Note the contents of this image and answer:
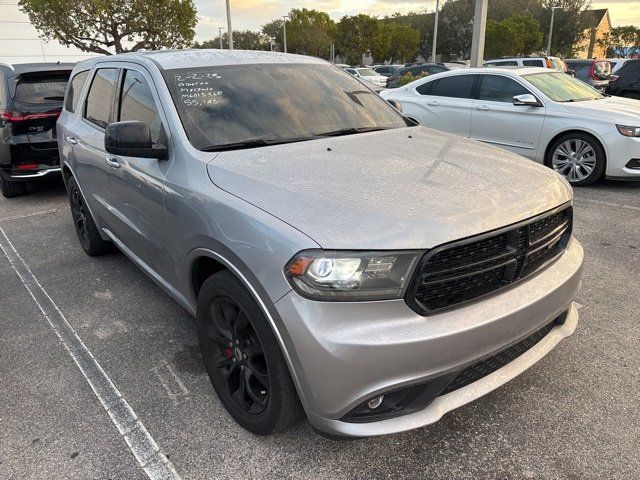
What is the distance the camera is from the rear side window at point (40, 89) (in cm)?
656

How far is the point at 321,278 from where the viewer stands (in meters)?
1.86

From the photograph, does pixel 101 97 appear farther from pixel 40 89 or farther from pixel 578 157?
pixel 578 157

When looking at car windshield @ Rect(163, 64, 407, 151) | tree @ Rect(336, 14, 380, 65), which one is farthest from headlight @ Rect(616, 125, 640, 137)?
tree @ Rect(336, 14, 380, 65)

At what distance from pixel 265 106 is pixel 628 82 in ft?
35.7

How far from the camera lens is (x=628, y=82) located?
1095 centimetres

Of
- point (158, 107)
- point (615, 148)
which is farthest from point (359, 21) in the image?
point (158, 107)

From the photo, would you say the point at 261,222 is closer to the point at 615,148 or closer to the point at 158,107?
the point at 158,107

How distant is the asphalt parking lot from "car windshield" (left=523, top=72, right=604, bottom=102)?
13.2 feet

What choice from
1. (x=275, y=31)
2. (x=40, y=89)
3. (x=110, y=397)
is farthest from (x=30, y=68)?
(x=275, y=31)

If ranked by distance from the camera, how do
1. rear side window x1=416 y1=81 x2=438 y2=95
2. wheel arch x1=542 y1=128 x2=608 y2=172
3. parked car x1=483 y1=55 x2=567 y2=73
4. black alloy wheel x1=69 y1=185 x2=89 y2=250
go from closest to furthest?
1. black alloy wheel x1=69 y1=185 x2=89 y2=250
2. wheel arch x1=542 y1=128 x2=608 y2=172
3. rear side window x1=416 y1=81 x2=438 y2=95
4. parked car x1=483 y1=55 x2=567 y2=73

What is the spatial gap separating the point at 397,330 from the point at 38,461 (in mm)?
1768

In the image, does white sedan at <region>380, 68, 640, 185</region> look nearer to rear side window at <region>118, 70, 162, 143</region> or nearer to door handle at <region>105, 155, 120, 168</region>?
rear side window at <region>118, 70, 162, 143</region>

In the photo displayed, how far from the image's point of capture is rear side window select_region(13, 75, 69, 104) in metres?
6.56

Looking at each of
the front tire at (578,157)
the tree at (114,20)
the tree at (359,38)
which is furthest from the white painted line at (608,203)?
the tree at (359,38)
